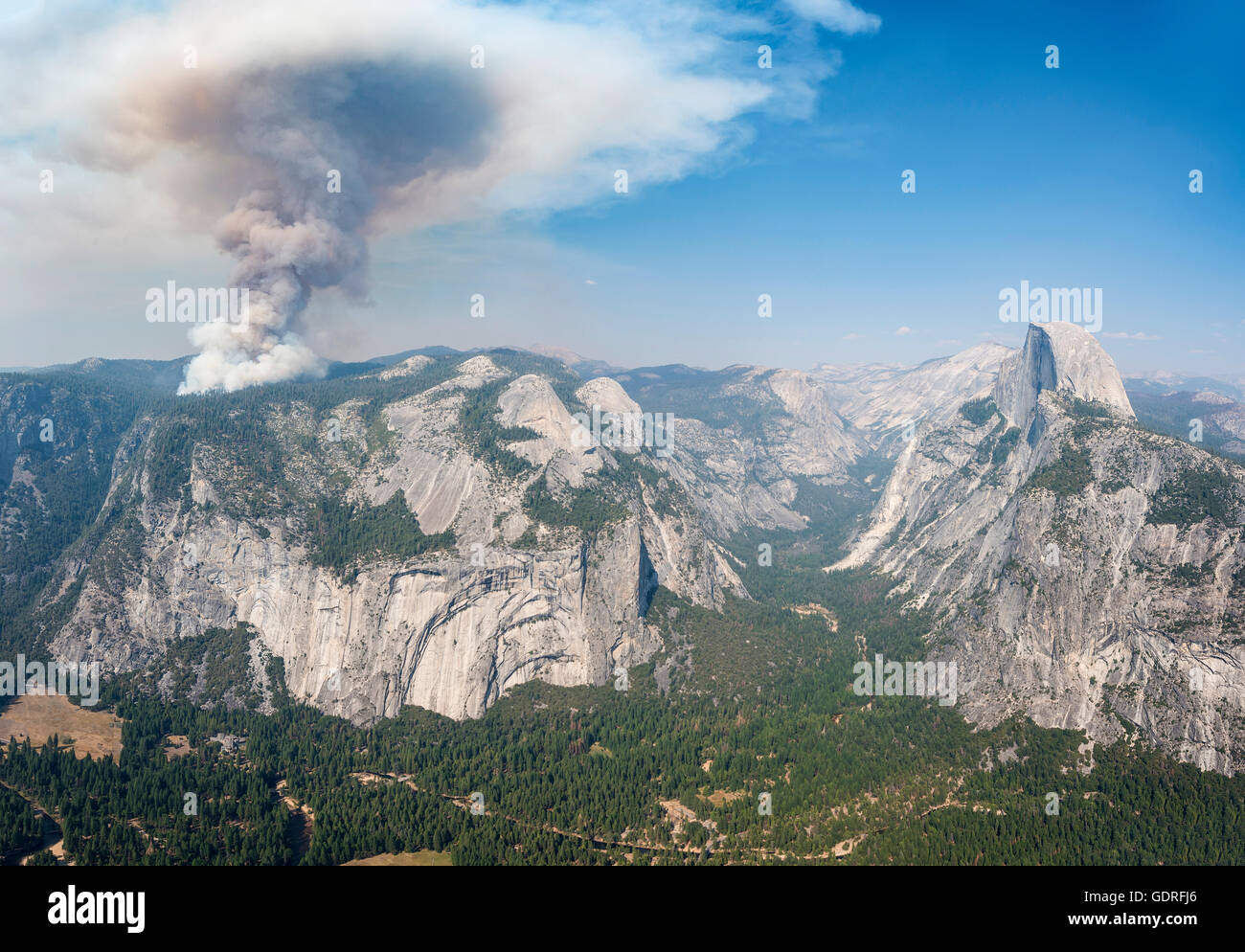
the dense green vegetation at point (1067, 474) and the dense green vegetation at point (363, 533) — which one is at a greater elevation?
the dense green vegetation at point (1067, 474)

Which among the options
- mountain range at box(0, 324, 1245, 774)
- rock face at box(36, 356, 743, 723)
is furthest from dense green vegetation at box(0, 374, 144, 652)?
rock face at box(36, 356, 743, 723)

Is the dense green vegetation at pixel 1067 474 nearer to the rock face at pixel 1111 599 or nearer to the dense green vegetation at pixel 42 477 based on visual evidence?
the rock face at pixel 1111 599

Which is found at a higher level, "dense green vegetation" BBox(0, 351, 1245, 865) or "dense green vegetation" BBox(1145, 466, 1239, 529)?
"dense green vegetation" BBox(1145, 466, 1239, 529)

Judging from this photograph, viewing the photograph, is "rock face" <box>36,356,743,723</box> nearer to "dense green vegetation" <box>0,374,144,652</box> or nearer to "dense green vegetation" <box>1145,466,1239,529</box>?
"dense green vegetation" <box>0,374,144,652</box>

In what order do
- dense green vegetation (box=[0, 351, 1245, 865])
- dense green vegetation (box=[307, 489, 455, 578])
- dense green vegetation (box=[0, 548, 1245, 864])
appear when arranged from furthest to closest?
dense green vegetation (box=[307, 489, 455, 578])
dense green vegetation (box=[0, 351, 1245, 865])
dense green vegetation (box=[0, 548, 1245, 864])

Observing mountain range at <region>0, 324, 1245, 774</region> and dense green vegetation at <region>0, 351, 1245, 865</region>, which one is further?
mountain range at <region>0, 324, 1245, 774</region>

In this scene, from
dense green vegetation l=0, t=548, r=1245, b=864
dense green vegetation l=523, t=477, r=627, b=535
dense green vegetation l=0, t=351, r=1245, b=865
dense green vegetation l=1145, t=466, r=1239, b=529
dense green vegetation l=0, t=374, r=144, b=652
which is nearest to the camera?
dense green vegetation l=0, t=548, r=1245, b=864

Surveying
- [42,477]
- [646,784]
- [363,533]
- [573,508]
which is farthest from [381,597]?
[42,477]

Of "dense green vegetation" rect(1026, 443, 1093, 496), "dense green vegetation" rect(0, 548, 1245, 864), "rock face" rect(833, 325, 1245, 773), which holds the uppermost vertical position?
"dense green vegetation" rect(1026, 443, 1093, 496)

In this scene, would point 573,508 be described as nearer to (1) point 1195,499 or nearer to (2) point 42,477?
(1) point 1195,499

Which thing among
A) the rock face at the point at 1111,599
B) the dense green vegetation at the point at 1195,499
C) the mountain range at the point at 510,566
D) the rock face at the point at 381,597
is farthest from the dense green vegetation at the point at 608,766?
the rock face at the point at 381,597
